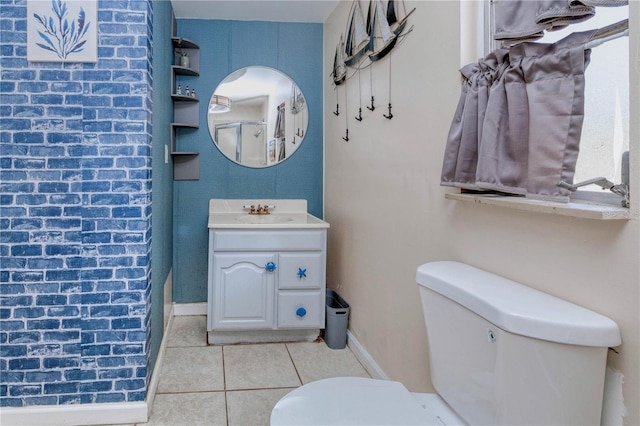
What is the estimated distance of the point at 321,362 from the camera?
8.86 ft

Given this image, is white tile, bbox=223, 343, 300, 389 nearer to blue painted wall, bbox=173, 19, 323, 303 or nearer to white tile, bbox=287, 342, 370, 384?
white tile, bbox=287, 342, 370, 384

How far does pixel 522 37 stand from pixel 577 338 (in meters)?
0.77

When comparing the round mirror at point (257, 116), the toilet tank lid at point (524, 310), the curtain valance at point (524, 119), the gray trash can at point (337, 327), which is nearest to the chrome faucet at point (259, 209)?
the round mirror at point (257, 116)

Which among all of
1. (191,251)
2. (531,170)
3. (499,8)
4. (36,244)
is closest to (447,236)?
(531,170)

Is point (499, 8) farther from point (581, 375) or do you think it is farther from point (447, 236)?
point (581, 375)

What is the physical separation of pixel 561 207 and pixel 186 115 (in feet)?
9.78

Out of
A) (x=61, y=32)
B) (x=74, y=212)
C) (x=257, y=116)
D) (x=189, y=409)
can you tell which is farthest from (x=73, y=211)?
(x=257, y=116)

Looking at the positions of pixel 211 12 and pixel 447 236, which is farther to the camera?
pixel 211 12

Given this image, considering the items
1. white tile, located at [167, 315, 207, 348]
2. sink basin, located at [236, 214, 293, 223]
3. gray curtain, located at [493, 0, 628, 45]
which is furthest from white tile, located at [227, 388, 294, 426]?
gray curtain, located at [493, 0, 628, 45]

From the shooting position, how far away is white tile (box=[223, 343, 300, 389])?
2412 mm

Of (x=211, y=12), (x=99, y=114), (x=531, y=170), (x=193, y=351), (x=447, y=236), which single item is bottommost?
(x=193, y=351)

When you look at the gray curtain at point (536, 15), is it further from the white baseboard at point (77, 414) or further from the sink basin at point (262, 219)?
the sink basin at point (262, 219)

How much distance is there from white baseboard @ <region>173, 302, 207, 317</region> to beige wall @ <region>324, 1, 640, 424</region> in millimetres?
1081

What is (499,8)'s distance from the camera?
4.21 feet
